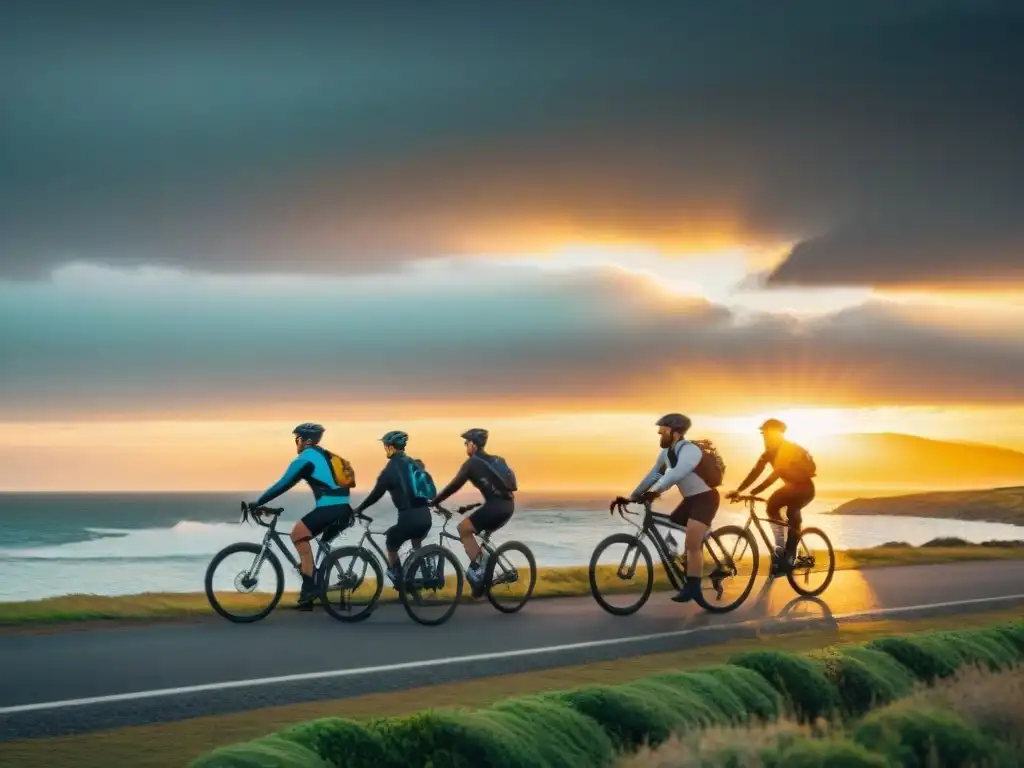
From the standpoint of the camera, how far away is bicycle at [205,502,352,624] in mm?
15930

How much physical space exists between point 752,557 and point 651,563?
1625 millimetres

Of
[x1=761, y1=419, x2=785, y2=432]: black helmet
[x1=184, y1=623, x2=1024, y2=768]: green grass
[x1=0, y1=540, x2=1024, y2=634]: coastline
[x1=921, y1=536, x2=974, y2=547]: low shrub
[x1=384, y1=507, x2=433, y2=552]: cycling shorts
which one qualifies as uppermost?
[x1=761, y1=419, x2=785, y2=432]: black helmet

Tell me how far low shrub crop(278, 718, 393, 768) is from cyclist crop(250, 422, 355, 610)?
9509 mm

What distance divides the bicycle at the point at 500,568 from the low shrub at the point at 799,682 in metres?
7.89

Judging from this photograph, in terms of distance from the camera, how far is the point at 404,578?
15812 mm

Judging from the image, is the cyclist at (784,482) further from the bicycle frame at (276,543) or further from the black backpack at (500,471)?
the bicycle frame at (276,543)

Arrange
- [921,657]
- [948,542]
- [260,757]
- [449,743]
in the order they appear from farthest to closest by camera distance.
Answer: [948,542] < [921,657] < [449,743] < [260,757]

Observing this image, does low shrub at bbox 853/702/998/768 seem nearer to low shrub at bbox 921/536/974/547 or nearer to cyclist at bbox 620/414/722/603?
cyclist at bbox 620/414/722/603

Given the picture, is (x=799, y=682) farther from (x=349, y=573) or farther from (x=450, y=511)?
(x=450, y=511)

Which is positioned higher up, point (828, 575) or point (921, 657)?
point (828, 575)

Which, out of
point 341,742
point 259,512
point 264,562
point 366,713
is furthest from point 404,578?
point 341,742

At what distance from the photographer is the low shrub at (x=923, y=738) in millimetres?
7727

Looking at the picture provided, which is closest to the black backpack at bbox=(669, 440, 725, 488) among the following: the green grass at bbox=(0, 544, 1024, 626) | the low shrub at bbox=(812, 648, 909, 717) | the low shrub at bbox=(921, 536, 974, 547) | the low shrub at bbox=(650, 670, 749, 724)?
the green grass at bbox=(0, 544, 1024, 626)

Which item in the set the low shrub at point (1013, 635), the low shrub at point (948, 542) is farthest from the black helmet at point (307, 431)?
the low shrub at point (948, 542)
